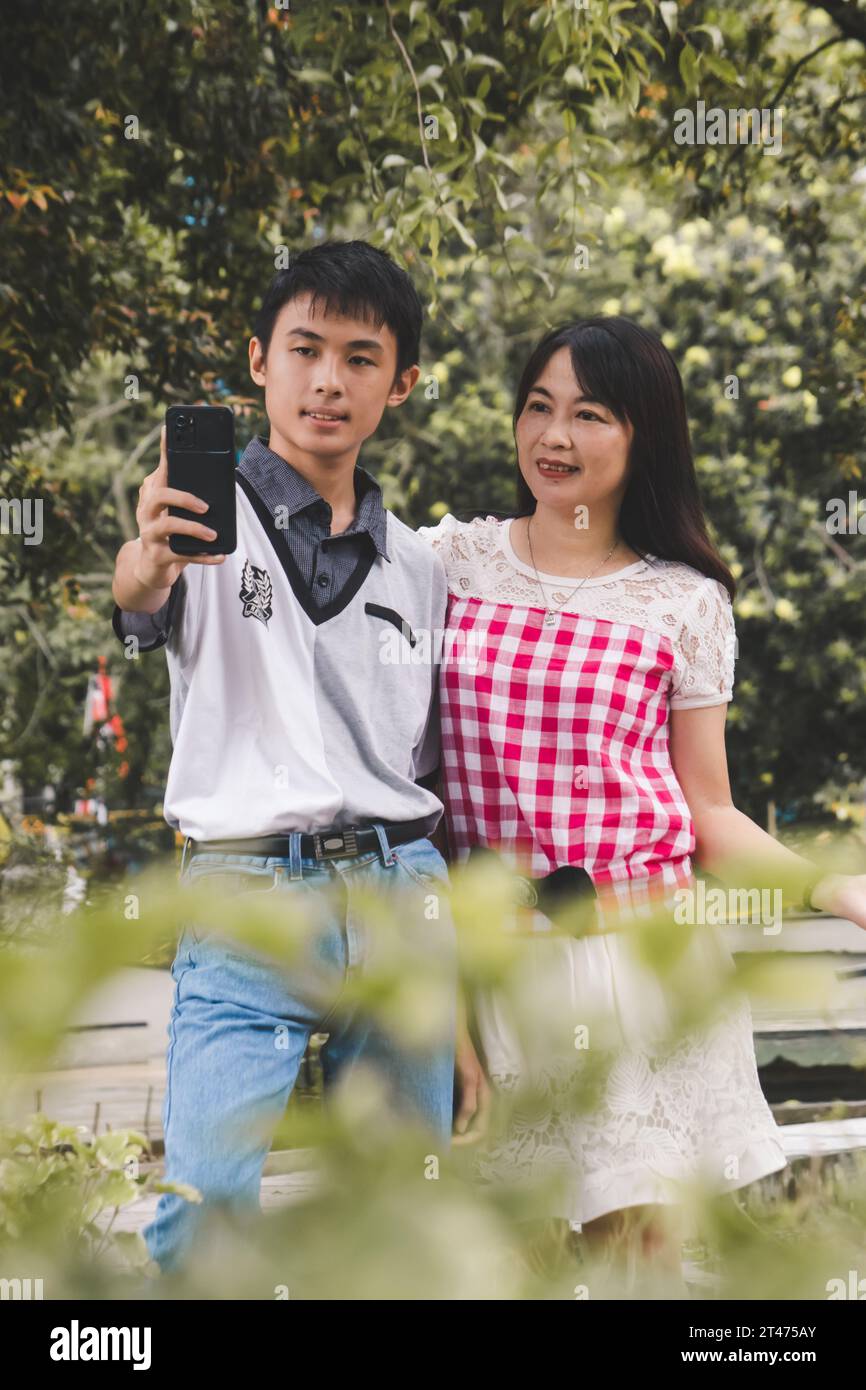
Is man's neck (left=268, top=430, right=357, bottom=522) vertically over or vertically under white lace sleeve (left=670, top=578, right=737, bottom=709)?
over

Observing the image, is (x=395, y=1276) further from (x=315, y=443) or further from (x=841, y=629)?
(x=841, y=629)

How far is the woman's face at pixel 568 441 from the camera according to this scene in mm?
1994

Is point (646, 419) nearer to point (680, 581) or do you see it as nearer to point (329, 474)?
point (680, 581)

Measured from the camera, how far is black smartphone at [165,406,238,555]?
1455 mm

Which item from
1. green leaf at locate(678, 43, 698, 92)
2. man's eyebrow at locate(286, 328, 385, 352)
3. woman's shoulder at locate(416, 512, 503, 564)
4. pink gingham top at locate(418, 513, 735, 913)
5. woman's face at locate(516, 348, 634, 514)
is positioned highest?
green leaf at locate(678, 43, 698, 92)

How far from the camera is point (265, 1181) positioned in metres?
0.73

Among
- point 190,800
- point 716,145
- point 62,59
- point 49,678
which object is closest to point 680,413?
point 190,800

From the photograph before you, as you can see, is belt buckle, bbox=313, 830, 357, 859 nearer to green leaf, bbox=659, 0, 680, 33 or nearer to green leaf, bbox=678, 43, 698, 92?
green leaf, bbox=659, 0, 680, 33

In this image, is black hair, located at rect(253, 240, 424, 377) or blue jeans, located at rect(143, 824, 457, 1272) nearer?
blue jeans, located at rect(143, 824, 457, 1272)

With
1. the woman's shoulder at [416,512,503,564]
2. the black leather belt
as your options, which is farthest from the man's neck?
the black leather belt

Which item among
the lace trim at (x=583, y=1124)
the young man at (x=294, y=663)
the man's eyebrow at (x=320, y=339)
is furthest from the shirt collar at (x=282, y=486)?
the lace trim at (x=583, y=1124)

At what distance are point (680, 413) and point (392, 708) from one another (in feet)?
2.06

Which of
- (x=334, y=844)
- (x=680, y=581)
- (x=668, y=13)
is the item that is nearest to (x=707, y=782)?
(x=680, y=581)

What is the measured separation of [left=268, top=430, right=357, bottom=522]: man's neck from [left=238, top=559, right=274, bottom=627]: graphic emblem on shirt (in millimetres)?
142
